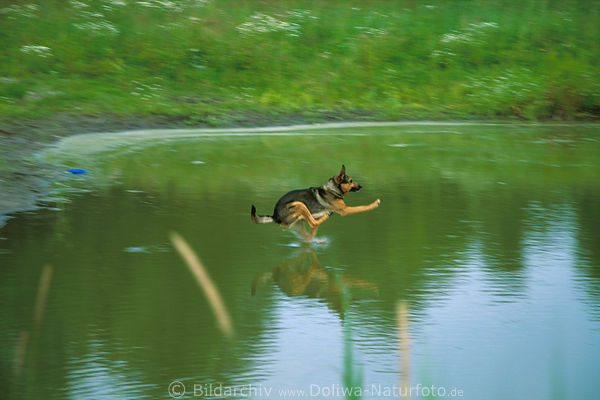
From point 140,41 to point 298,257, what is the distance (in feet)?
76.5

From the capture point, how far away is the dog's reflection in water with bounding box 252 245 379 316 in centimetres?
889

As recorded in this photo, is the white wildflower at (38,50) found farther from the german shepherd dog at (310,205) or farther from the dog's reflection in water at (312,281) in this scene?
the dog's reflection in water at (312,281)

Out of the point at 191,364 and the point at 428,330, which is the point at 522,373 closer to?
the point at 428,330

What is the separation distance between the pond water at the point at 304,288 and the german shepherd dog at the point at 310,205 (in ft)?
1.05

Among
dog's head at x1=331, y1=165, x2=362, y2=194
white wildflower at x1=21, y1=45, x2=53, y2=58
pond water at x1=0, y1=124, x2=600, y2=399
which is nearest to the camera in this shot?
pond water at x1=0, y1=124, x2=600, y2=399

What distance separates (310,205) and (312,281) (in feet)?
4.74

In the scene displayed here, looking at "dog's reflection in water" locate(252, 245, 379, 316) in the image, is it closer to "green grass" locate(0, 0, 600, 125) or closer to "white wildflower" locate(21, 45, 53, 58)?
"green grass" locate(0, 0, 600, 125)

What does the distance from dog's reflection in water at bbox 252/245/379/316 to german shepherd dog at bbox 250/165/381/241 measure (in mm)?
479

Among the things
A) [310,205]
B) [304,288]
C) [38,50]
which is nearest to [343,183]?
[310,205]

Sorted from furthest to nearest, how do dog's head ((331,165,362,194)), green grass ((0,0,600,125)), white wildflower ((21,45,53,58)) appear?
white wildflower ((21,45,53,58)), green grass ((0,0,600,125)), dog's head ((331,165,362,194))

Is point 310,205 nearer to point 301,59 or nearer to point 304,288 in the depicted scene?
point 304,288

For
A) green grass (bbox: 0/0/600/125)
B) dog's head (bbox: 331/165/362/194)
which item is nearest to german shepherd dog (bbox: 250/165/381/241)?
dog's head (bbox: 331/165/362/194)

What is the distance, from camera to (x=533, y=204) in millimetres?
14086

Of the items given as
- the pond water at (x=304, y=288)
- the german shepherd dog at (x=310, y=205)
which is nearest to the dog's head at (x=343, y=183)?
the german shepherd dog at (x=310, y=205)
